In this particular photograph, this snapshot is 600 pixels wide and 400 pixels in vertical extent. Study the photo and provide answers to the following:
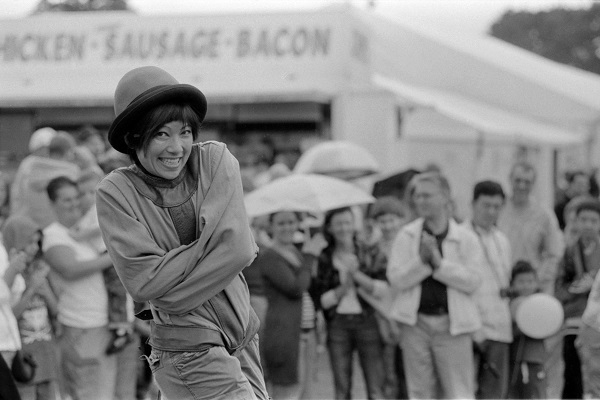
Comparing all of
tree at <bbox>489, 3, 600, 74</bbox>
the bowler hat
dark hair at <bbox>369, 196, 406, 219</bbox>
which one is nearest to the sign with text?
dark hair at <bbox>369, 196, 406, 219</bbox>

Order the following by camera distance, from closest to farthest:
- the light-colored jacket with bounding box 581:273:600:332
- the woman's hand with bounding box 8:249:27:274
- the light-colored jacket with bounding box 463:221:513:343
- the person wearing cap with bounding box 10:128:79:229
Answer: the woman's hand with bounding box 8:249:27:274, the light-colored jacket with bounding box 581:273:600:332, the light-colored jacket with bounding box 463:221:513:343, the person wearing cap with bounding box 10:128:79:229

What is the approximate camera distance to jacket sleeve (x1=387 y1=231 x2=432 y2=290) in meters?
7.11

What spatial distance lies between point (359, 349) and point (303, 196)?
119 centimetres

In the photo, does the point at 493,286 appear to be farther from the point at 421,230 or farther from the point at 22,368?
the point at 22,368

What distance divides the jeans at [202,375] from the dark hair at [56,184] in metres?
3.67

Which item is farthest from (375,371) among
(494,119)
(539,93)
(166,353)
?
(539,93)

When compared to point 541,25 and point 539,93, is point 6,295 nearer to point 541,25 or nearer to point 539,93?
point 539,93

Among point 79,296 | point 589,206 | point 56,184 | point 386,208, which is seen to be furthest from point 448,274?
point 56,184

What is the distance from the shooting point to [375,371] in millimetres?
7668

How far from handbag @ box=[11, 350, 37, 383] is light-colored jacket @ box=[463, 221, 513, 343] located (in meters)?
2.91

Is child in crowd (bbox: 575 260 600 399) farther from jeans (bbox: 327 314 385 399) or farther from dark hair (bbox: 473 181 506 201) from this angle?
jeans (bbox: 327 314 385 399)

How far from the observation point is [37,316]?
A: 670 centimetres

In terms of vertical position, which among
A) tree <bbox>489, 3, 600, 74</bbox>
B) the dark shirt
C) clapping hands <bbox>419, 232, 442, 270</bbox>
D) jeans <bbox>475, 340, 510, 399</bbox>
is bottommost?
jeans <bbox>475, 340, 510, 399</bbox>

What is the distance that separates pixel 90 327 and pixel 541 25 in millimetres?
58551
